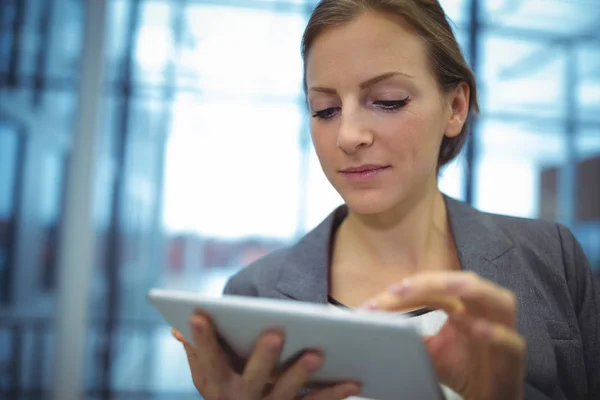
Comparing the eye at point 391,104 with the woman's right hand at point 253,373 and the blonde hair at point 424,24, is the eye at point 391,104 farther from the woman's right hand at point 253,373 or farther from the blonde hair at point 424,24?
the woman's right hand at point 253,373

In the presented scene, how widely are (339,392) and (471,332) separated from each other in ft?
0.68

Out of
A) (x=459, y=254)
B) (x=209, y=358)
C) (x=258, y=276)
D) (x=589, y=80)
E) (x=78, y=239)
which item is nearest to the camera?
(x=209, y=358)

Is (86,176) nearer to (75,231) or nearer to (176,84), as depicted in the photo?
(75,231)

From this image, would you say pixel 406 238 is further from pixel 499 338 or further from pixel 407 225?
pixel 499 338

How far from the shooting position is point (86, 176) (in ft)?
9.30

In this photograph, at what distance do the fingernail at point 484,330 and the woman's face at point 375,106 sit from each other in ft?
1.41

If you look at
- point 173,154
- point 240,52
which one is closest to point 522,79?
point 240,52

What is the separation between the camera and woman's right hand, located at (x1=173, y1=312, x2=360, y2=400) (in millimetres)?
623

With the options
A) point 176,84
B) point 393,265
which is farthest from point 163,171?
point 393,265

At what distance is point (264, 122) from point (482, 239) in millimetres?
2888

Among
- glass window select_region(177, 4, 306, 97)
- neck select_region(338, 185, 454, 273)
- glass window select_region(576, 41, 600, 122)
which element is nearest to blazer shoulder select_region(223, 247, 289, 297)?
neck select_region(338, 185, 454, 273)

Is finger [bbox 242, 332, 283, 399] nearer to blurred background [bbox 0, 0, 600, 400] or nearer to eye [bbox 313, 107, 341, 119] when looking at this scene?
eye [bbox 313, 107, 341, 119]

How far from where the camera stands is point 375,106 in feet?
3.14

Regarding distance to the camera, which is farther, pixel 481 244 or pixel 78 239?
pixel 78 239
